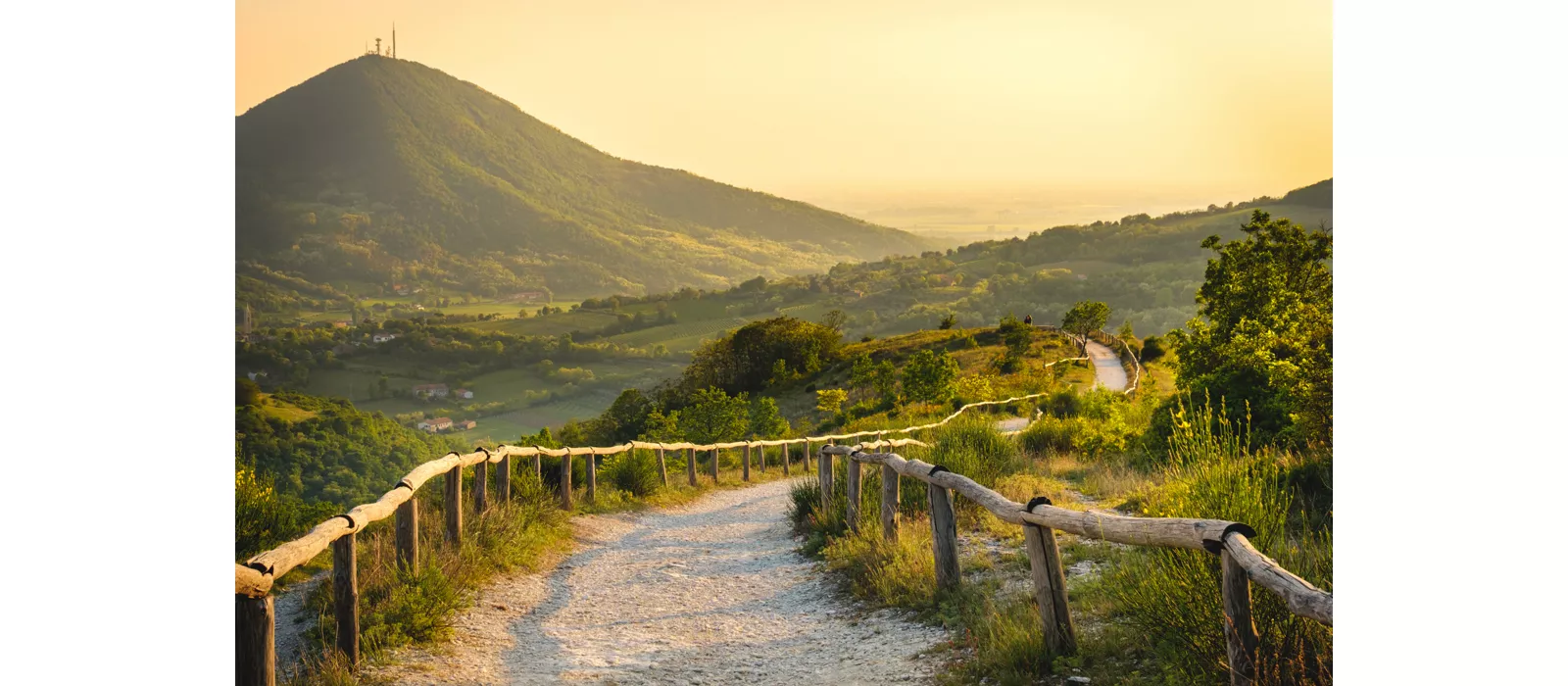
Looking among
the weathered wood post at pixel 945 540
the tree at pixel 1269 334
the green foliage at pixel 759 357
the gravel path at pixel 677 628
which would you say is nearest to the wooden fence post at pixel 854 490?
the gravel path at pixel 677 628

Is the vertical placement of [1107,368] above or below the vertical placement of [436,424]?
above

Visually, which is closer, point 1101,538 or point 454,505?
point 1101,538

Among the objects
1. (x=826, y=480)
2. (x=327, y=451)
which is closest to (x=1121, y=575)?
(x=826, y=480)

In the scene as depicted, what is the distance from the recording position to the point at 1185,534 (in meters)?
3.80

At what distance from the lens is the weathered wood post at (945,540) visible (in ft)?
19.8

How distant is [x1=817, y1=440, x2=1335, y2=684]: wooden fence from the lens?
3.26m

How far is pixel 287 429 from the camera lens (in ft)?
168

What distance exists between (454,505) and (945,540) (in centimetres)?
373

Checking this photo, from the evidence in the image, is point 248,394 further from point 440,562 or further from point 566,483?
point 440,562

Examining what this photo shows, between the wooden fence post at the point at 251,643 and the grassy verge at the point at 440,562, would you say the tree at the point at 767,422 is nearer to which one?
the grassy verge at the point at 440,562
